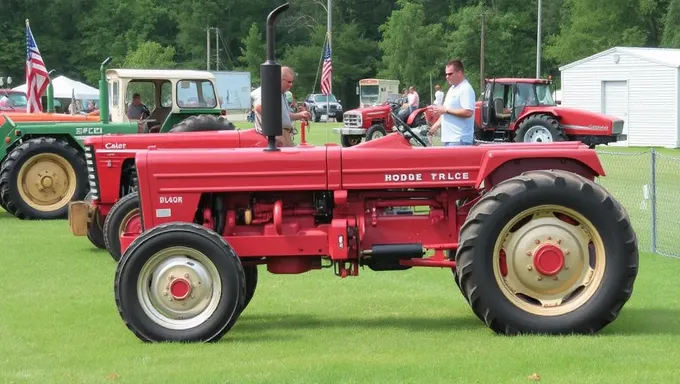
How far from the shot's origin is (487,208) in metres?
7.89

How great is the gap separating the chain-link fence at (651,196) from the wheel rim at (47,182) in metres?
7.69

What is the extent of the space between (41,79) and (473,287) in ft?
58.8

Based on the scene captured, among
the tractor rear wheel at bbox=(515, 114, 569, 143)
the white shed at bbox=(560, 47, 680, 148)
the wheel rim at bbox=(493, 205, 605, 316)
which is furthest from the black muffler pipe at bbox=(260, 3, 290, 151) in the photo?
the white shed at bbox=(560, 47, 680, 148)

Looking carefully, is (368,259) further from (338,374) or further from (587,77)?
(587,77)

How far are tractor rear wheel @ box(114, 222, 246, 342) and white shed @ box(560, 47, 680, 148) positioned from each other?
3099 centimetres

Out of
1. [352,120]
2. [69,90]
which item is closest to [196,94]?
[352,120]

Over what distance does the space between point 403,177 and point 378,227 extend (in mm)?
444

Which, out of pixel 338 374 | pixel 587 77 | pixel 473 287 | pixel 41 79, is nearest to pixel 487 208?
pixel 473 287

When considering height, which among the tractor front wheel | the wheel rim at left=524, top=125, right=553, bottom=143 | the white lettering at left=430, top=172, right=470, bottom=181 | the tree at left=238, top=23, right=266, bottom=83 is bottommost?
the tractor front wheel

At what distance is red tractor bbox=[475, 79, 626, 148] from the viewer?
28562 mm

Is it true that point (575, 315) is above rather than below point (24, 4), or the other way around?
below

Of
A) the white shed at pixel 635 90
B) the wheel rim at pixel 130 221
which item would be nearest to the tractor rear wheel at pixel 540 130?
the white shed at pixel 635 90

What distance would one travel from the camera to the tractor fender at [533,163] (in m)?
8.20

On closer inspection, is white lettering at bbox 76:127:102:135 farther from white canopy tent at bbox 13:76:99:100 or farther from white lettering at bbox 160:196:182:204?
white canopy tent at bbox 13:76:99:100
